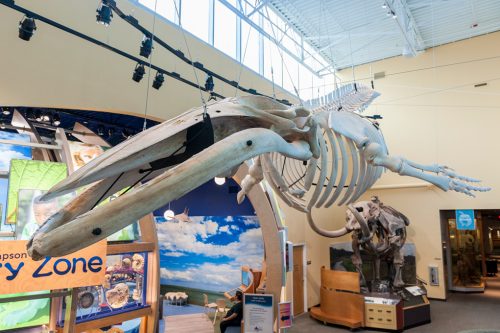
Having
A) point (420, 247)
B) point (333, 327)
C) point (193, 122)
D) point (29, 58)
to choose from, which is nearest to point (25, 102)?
point (29, 58)

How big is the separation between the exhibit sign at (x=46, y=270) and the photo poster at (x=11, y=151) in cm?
113

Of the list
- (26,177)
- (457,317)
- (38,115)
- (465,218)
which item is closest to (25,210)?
(26,177)

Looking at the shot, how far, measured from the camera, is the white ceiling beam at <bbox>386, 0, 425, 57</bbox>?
9.21 m

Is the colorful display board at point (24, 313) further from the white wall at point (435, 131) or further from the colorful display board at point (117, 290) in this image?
the white wall at point (435, 131)

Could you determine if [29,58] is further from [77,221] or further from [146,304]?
[77,221]

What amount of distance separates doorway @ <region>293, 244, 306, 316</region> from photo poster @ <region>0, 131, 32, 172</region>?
710 cm

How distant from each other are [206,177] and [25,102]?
4.22 m

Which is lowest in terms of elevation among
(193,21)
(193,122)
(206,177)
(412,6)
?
(206,177)

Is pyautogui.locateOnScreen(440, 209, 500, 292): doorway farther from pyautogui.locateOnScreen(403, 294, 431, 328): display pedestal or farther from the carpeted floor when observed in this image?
pyautogui.locateOnScreen(403, 294, 431, 328): display pedestal

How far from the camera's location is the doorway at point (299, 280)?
32.4 ft

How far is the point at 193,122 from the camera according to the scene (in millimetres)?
1904

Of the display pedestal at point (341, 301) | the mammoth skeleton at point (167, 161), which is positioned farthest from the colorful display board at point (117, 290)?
the display pedestal at point (341, 301)

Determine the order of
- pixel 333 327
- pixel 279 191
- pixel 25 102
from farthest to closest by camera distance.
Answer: pixel 333 327, pixel 25 102, pixel 279 191

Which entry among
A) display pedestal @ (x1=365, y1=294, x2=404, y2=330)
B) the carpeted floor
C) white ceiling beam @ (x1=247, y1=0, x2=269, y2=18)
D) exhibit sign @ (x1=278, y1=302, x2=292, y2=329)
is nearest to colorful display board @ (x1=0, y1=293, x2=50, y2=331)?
exhibit sign @ (x1=278, y1=302, x2=292, y2=329)
